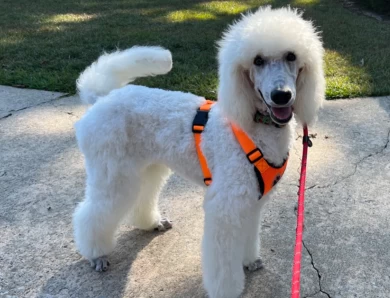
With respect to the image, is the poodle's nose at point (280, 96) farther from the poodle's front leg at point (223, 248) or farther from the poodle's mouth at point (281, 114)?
the poodle's front leg at point (223, 248)

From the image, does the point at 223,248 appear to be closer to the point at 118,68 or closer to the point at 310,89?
the point at 310,89

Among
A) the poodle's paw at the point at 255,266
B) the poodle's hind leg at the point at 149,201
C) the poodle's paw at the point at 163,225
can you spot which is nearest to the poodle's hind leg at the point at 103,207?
the poodle's hind leg at the point at 149,201

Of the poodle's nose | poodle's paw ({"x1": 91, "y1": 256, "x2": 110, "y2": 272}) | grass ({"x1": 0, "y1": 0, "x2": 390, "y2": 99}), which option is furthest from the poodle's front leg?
grass ({"x1": 0, "y1": 0, "x2": 390, "y2": 99})

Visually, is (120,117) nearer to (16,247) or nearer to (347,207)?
(16,247)

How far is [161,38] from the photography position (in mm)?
6996

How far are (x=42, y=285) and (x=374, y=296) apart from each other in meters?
1.78

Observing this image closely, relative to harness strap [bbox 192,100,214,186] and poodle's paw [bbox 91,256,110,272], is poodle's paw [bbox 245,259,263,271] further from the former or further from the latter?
poodle's paw [bbox 91,256,110,272]

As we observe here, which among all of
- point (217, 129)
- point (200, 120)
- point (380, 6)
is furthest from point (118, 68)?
point (380, 6)

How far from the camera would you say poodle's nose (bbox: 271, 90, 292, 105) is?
1.83 metres

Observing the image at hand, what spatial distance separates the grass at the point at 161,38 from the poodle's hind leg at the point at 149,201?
2117 millimetres

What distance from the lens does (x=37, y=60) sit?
601 centimetres

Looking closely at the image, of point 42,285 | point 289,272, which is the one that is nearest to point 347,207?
point 289,272

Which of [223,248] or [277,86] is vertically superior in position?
[277,86]

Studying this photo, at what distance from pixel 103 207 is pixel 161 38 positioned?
16.4 ft
